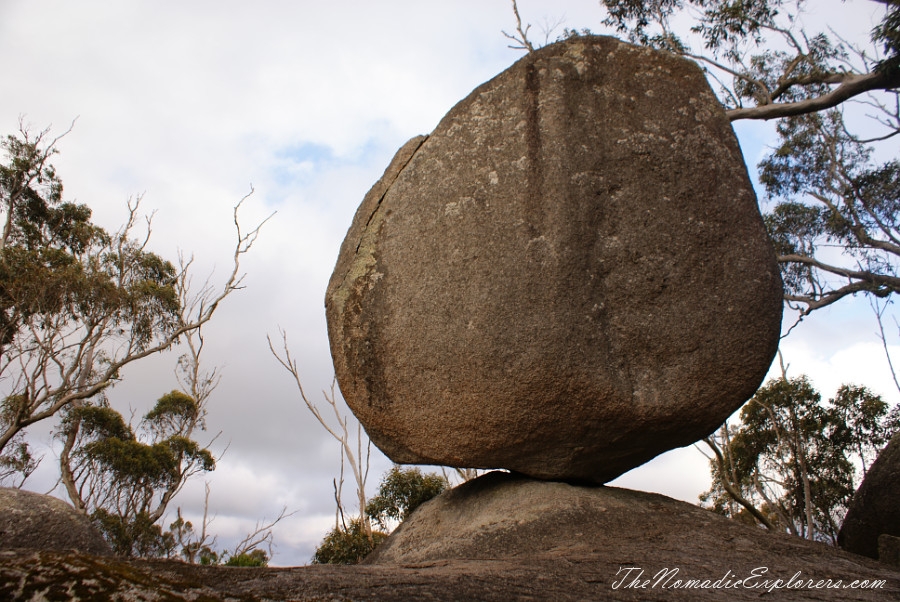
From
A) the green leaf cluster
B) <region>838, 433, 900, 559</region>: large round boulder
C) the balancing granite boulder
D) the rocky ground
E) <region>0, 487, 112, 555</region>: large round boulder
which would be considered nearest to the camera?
the rocky ground

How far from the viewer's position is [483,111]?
580cm

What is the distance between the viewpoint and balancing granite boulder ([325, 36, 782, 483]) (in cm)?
496

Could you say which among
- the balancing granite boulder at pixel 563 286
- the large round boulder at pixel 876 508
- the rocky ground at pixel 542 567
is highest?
the balancing granite boulder at pixel 563 286

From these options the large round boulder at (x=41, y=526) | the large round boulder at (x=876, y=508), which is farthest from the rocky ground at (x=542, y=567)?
the large round boulder at (x=876, y=508)

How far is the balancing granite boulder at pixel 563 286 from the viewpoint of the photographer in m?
4.96

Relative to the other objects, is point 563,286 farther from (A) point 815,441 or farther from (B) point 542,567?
(A) point 815,441

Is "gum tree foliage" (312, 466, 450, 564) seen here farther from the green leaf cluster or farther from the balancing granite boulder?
the balancing granite boulder

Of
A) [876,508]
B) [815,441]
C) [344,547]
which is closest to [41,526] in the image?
[344,547]

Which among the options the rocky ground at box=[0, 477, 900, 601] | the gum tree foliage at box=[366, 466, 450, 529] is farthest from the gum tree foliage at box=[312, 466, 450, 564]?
the rocky ground at box=[0, 477, 900, 601]

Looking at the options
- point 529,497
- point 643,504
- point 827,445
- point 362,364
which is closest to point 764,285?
A: point 643,504

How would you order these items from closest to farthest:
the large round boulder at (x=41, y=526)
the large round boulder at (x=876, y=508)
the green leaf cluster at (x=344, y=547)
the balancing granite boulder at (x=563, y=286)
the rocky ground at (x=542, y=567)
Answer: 1. the rocky ground at (x=542, y=567)
2. the large round boulder at (x=41, y=526)
3. the balancing granite boulder at (x=563, y=286)
4. the large round boulder at (x=876, y=508)
5. the green leaf cluster at (x=344, y=547)

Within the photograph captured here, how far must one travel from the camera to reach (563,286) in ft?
16.4

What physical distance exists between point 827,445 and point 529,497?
8.80 meters

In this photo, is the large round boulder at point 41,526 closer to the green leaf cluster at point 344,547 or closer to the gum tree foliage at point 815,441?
the green leaf cluster at point 344,547
